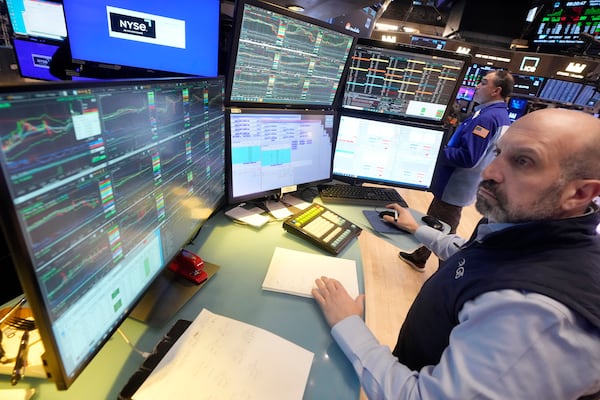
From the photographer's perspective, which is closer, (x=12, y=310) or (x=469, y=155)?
(x=12, y=310)

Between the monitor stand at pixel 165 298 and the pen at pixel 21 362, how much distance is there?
185mm

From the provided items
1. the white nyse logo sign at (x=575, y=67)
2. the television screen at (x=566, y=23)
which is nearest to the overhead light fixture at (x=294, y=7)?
the television screen at (x=566, y=23)

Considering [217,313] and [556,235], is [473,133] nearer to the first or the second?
[556,235]

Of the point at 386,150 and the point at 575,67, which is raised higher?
the point at 575,67

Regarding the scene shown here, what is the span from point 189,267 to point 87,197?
471 mm

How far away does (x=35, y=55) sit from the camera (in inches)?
86.0

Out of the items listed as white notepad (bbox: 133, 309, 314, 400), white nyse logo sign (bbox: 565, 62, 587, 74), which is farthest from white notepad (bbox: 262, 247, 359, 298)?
white nyse logo sign (bbox: 565, 62, 587, 74)

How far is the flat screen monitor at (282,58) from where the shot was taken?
41.6 inches

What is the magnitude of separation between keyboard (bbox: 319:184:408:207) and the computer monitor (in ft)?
3.01

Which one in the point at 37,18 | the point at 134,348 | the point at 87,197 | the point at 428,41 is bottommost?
the point at 134,348

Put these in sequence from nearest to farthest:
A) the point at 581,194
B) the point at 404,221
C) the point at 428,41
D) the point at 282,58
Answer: the point at 581,194 → the point at 282,58 → the point at 404,221 → the point at 428,41

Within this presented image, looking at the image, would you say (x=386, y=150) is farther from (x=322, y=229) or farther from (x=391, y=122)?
(x=322, y=229)

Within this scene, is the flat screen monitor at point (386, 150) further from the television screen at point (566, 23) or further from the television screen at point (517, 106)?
the television screen at point (566, 23)

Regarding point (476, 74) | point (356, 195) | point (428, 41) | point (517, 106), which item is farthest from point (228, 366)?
point (428, 41)
